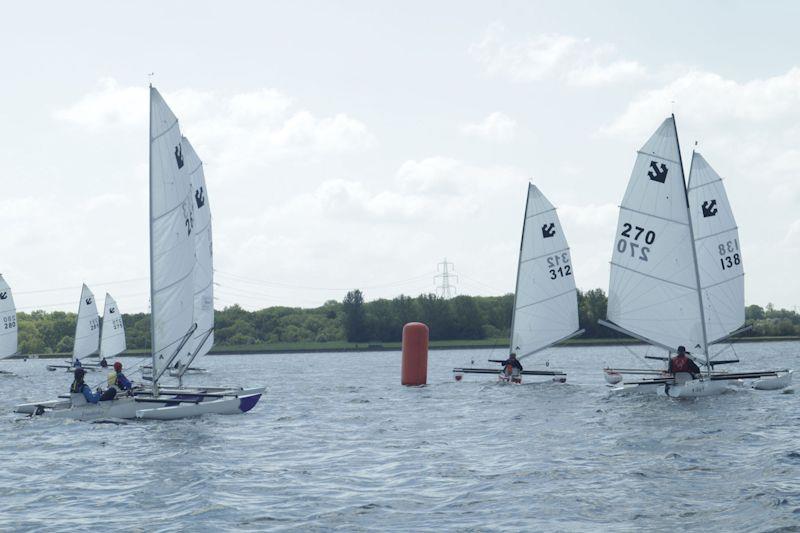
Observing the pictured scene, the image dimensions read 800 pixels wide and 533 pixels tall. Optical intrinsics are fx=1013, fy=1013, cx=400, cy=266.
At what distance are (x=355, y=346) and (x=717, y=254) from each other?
10993 cm

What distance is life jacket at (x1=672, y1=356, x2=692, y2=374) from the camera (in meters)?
33.6

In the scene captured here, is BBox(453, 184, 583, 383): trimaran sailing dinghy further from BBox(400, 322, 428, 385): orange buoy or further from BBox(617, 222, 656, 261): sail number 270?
BBox(617, 222, 656, 261): sail number 270

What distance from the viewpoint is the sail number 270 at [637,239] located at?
36344 mm

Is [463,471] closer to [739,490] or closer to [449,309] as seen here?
[739,490]

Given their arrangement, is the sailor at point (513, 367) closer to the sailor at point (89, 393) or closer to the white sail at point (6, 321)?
the sailor at point (89, 393)

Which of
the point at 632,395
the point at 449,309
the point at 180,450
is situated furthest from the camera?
the point at 449,309

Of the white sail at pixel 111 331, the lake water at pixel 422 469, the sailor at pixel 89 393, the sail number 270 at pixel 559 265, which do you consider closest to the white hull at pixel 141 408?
the sailor at pixel 89 393

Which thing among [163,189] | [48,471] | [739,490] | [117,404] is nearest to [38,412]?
[117,404]

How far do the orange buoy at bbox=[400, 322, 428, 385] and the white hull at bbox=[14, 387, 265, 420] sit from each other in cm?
1443

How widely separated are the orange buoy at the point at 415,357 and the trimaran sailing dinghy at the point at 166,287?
14.0 m

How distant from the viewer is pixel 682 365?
3372 centimetres

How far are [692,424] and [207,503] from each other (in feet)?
48.5

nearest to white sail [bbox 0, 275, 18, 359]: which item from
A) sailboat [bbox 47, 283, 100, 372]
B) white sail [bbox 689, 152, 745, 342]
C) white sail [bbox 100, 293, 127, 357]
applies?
sailboat [bbox 47, 283, 100, 372]

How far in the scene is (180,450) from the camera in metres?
23.6
